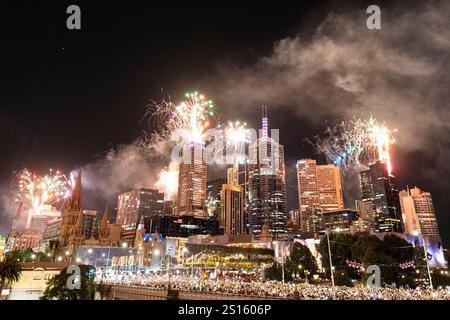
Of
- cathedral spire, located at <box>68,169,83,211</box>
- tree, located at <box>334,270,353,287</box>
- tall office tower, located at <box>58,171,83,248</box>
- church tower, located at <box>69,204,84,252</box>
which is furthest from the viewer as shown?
cathedral spire, located at <box>68,169,83,211</box>

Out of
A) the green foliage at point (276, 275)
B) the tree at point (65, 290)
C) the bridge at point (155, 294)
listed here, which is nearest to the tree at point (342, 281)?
the green foliage at point (276, 275)

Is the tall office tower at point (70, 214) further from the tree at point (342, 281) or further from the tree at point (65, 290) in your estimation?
the tree at point (342, 281)

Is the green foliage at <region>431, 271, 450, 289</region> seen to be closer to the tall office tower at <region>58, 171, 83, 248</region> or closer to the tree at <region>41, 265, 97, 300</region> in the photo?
the tree at <region>41, 265, 97, 300</region>

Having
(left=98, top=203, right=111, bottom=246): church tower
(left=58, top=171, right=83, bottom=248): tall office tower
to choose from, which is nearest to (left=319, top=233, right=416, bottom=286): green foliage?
(left=98, top=203, right=111, bottom=246): church tower

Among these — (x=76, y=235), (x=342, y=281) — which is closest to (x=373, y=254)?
(x=342, y=281)
